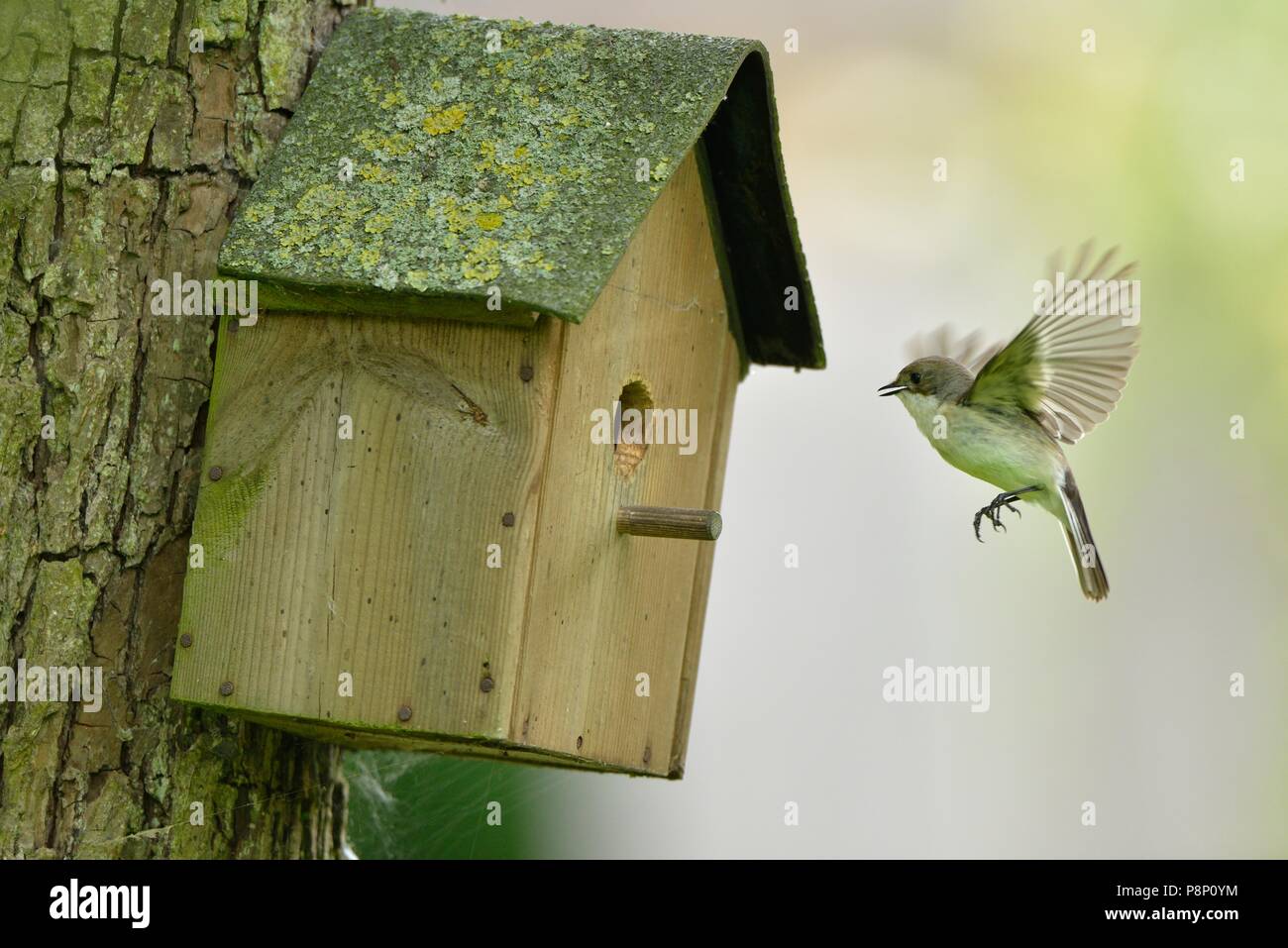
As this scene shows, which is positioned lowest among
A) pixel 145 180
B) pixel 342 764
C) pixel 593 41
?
pixel 342 764

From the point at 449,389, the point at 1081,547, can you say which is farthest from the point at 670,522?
Answer: the point at 1081,547

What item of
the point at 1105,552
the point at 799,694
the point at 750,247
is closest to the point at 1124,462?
the point at 1105,552

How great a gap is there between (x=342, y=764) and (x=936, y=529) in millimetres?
4020

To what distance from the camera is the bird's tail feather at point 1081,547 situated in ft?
13.8

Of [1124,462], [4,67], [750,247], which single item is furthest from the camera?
[1124,462]

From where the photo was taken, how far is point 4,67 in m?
3.25

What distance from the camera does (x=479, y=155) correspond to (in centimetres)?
322

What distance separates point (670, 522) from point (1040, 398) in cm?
123

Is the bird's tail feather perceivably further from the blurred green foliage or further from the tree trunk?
the tree trunk

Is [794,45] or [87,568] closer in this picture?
[87,568]

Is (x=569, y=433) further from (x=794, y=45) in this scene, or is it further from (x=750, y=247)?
(x=794, y=45)

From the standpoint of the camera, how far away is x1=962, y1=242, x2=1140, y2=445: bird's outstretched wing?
359 centimetres

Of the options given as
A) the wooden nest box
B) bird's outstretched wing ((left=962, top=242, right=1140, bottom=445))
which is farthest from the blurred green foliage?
bird's outstretched wing ((left=962, top=242, right=1140, bottom=445))

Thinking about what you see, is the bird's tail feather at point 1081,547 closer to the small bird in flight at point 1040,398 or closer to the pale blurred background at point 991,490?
the small bird in flight at point 1040,398
